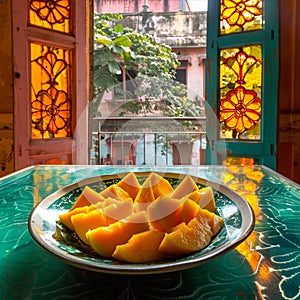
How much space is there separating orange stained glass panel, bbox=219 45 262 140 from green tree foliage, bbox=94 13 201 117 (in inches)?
111

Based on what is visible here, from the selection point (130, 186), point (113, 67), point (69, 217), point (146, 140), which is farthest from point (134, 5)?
point (69, 217)

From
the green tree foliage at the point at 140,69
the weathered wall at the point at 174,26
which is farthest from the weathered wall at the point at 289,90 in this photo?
the weathered wall at the point at 174,26

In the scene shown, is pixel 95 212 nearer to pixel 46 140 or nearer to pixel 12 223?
pixel 12 223

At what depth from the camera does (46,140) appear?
2354 millimetres

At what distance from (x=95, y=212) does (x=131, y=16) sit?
703 cm

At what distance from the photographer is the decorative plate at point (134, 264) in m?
0.44

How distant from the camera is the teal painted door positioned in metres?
2.33

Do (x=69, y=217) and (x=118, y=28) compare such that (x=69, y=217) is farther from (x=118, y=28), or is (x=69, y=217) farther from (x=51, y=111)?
(x=118, y=28)

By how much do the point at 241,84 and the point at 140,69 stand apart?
157 inches

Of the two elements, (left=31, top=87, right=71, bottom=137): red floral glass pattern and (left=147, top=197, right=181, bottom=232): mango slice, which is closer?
(left=147, top=197, right=181, bottom=232): mango slice

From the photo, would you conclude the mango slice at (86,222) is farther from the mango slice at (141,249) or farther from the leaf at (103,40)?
the leaf at (103,40)

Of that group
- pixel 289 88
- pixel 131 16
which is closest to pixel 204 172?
pixel 289 88

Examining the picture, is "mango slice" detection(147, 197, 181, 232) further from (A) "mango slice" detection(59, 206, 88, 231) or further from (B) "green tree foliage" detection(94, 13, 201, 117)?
(B) "green tree foliage" detection(94, 13, 201, 117)

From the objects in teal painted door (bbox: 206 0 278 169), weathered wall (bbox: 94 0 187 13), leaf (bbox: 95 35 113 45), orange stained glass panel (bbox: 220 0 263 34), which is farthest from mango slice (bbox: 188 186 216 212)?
weathered wall (bbox: 94 0 187 13)
